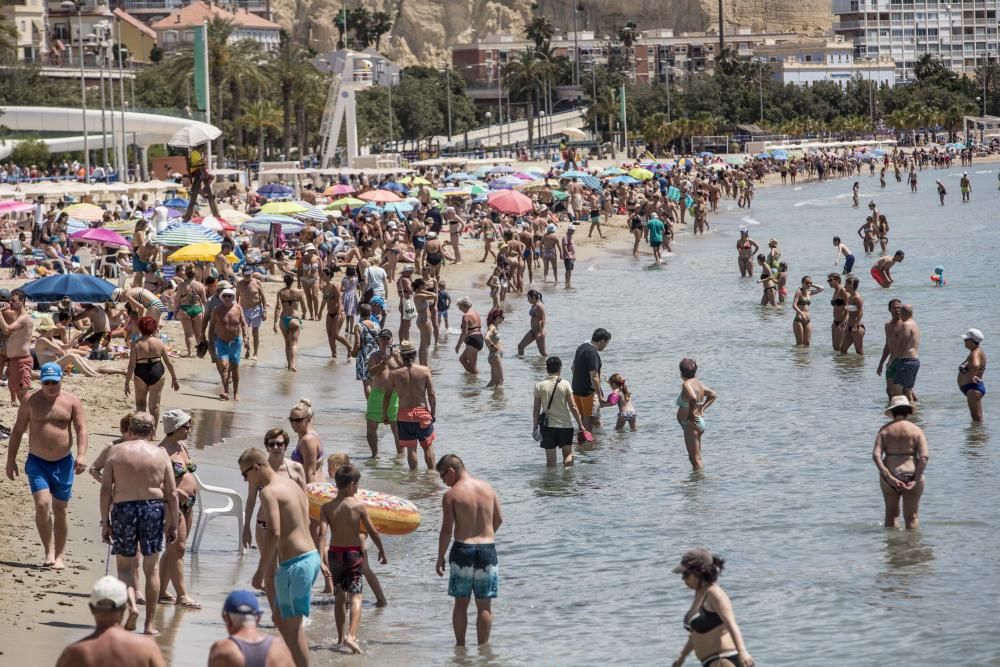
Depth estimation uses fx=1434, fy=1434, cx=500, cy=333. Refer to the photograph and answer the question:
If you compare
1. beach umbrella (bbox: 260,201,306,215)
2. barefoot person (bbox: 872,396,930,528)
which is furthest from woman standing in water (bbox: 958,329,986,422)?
beach umbrella (bbox: 260,201,306,215)

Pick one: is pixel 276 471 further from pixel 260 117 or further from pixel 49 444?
pixel 260 117

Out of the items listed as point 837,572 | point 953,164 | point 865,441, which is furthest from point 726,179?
point 837,572

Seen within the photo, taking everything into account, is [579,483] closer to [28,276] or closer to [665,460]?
[665,460]

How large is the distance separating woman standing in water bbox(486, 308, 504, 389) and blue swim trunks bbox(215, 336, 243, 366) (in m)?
3.14

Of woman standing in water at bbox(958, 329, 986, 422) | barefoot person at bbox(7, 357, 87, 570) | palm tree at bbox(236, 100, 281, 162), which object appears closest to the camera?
barefoot person at bbox(7, 357, 87, 570)

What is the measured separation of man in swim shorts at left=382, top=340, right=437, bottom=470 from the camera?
12945 mm

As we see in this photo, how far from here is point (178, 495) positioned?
29.8 feet

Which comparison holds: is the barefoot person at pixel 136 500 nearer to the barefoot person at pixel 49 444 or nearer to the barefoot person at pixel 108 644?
the barefoot person at pixel 49 444

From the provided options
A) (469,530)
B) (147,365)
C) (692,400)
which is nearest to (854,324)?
(692,400)

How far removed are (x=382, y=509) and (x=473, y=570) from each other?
1.44 metres

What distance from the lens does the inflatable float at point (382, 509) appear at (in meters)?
9.80

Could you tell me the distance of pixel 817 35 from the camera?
7077 inches

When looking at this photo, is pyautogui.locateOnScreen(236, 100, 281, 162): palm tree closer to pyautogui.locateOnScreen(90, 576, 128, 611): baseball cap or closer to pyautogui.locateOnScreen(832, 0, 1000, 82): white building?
pyautogui.locateOnScreen(90, 576, 128, 611): baseball cap

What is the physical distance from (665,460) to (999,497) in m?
3.39
